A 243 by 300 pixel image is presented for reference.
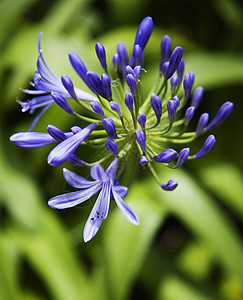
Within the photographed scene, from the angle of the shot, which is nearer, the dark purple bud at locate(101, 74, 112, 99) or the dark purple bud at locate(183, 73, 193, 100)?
the dark purple bud at locate(101, 74, 112, 99)

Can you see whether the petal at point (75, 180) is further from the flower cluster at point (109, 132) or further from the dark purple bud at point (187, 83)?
the dark purple bud at point (187, 83)

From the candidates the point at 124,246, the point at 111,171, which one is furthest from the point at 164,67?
the point at 124,246

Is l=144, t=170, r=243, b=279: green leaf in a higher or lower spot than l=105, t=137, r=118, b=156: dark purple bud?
lower

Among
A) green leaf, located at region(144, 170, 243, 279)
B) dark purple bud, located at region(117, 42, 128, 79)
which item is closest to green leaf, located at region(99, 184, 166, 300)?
green leaf, located at region(144, 170, 243, 279)

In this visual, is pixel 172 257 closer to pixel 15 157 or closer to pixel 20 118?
pixel 15 157

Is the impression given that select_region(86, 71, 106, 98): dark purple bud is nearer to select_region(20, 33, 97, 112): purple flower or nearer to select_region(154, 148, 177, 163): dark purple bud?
select_region(20, 33, 97, 112): purple flower

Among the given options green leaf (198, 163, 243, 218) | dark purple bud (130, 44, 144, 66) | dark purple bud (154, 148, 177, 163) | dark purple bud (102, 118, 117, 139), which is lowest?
green leaf (198, 163, 243, 218)

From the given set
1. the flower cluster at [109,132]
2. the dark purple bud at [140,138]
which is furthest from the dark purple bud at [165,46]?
the dark purple bud at [140,138]
